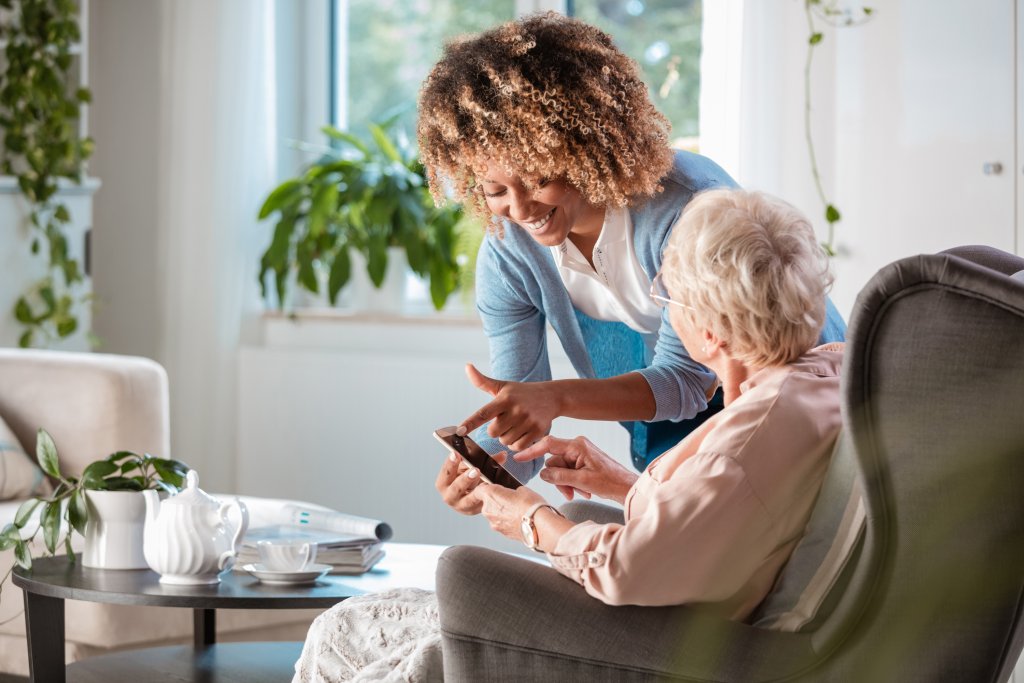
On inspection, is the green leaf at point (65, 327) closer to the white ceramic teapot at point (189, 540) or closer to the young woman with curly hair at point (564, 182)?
the white ceramic teapot at point (189, 540)

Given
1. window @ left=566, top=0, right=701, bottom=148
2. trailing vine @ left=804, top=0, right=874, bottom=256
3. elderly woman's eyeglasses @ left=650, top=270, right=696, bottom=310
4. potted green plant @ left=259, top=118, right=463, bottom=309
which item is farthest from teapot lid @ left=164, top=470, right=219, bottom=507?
window @ left=566, top=0, right=701, bottom=148

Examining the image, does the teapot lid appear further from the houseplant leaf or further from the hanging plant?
the hanging plant

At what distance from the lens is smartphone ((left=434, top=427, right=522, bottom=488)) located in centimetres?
162

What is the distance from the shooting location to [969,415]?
1189 millimetres

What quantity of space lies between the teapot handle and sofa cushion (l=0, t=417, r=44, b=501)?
1012mm

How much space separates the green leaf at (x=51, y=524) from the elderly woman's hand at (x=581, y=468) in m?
0.82

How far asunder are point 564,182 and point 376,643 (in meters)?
0.69

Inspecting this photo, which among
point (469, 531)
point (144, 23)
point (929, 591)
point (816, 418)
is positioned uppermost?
point (144, 23)

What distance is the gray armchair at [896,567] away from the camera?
1185mm

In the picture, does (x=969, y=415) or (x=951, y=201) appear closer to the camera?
(x=969, y=415)

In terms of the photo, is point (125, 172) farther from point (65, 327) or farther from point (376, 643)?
point (376, 643)

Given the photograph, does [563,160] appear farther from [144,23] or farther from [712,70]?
[144,23]

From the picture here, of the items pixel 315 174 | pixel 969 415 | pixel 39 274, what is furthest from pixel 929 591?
pixel 39 274

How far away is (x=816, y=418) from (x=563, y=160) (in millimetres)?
627
